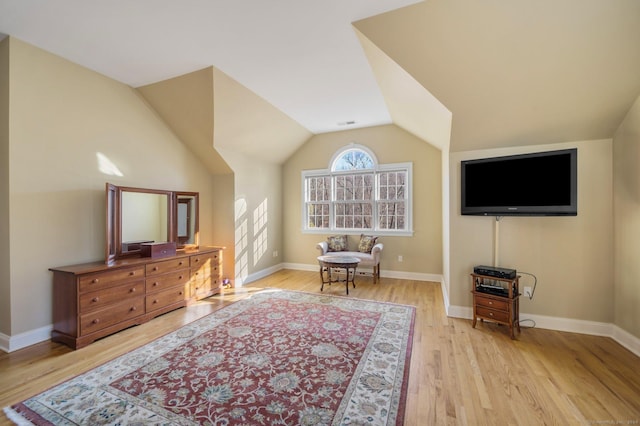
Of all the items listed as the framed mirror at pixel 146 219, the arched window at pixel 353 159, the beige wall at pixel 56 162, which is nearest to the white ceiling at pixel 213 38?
the beige wall at pixel 56 162

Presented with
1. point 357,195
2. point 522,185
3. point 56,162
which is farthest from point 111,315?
point 522,185

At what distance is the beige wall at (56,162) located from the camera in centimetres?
252

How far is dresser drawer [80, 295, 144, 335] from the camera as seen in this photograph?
2.55 m

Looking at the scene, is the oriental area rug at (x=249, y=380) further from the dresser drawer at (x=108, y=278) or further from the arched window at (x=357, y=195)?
the arched window at (x=357, y=195)

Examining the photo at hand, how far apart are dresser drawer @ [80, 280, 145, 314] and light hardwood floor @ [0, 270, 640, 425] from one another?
1.20 ft

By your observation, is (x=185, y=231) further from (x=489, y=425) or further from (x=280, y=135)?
(x=489, y=425)

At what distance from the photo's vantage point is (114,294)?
278 centimetres

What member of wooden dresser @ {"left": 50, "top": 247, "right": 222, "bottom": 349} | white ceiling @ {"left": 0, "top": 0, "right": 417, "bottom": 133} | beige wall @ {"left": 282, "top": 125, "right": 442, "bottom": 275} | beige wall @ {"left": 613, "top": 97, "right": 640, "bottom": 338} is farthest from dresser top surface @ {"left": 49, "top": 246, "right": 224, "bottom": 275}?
beige wall @ {"left": 613, "top": 97, "right": 640, "bottom": 338}

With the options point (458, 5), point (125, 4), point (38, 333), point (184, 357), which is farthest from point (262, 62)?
point (38, 333)

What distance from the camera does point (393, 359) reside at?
90.7 inches

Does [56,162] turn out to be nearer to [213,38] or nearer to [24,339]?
[24,339]

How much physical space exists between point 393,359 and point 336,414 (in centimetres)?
83

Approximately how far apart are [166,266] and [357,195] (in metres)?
3.66

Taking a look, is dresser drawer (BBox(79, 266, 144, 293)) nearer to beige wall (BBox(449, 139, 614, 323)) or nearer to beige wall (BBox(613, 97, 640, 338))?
beige wall (BBox(449, 139, 614, 323))
